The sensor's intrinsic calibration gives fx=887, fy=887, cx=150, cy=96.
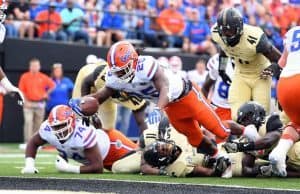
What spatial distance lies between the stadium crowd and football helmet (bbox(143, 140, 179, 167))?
938cm

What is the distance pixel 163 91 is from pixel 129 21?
35.5 ft

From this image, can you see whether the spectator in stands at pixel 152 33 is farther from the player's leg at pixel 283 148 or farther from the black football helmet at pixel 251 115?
the player's leg at pixel 283 148

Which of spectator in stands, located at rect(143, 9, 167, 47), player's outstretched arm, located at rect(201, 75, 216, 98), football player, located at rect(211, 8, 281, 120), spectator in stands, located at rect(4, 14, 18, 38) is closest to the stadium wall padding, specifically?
spectator in stands, located at rect(4, 14, 18, 38)

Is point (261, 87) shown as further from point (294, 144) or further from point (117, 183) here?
Answer: point (117, 183)

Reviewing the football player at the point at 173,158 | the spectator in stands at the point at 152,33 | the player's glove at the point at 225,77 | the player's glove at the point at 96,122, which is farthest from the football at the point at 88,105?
the spectator in stands at the point at 152,33

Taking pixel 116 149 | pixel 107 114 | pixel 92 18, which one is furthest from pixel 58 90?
pixel 116 149

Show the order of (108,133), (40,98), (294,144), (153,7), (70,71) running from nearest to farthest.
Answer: (294,144) < (108,133) < (40,98) < (70,71) < (153,7)

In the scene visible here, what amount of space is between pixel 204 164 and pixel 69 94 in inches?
359

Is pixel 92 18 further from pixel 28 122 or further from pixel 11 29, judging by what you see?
pixel 28 122

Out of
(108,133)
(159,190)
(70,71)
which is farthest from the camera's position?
(70,71)

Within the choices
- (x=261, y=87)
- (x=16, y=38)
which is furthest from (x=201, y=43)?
(x=261, y=87)

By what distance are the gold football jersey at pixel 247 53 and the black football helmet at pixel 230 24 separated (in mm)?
212

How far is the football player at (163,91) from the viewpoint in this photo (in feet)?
31.5

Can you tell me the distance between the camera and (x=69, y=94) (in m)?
18.7
